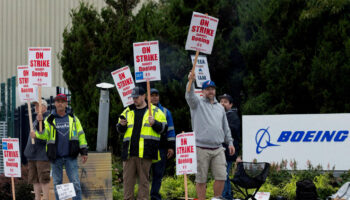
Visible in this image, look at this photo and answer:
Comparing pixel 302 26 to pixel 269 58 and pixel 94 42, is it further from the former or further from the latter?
pixel 94 42

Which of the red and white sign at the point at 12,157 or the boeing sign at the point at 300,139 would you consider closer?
the red and white sign at the point at 12,157

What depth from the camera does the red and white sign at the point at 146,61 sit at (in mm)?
10125

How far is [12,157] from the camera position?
1099 centimetres

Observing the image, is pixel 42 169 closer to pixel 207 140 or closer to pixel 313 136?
pixel 207 140

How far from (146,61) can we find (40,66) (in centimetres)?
186

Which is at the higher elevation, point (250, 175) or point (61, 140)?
point (61, 140)

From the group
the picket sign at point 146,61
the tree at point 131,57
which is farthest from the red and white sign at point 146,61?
the tree at point 131,57

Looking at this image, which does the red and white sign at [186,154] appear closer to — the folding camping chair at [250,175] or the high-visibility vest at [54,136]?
the folding camping chair at [250,175]

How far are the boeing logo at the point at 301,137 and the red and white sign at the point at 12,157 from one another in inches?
199

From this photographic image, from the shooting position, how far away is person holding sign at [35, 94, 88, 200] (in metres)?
10.2

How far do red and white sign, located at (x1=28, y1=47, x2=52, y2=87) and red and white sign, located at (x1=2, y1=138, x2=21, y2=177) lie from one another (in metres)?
1.03

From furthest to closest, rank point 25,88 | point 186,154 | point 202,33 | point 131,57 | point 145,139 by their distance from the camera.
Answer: point 131,57 → point 25,88 → point 202,33 → point 145,139 → point 186,154

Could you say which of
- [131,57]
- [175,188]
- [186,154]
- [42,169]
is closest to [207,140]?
[186,154]

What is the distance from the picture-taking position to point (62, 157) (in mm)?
10234
